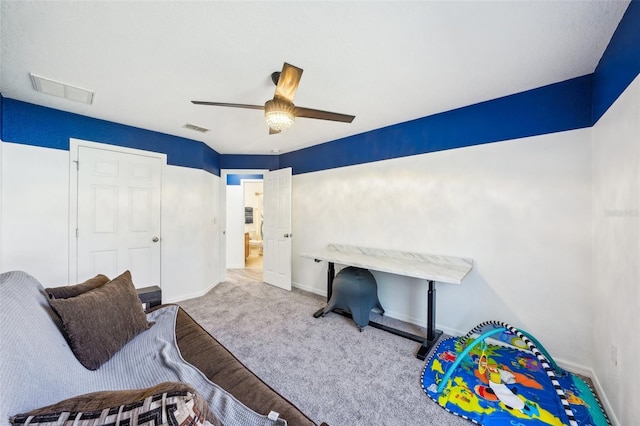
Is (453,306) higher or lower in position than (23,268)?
lower

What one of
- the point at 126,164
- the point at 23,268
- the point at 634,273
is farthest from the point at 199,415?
the point at 126,164

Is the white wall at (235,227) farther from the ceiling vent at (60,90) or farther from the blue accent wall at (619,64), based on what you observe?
the blue accent wall at (619,64)

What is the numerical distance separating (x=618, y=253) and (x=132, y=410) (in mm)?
2532

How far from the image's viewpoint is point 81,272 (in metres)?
2.87

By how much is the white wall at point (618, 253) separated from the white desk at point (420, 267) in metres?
0.88

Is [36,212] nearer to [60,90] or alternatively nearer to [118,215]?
[118,215]

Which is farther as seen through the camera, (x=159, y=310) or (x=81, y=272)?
(x=81, y=272)

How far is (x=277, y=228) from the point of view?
436 centimetres

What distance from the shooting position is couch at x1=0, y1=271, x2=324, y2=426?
0.64 metres

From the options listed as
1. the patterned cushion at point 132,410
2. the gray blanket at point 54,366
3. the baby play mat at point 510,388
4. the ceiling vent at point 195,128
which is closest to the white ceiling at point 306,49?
the ceiling vent at point 195,128

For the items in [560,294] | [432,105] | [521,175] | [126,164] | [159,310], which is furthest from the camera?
[126,164]

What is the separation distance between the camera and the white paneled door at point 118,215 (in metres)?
2.90

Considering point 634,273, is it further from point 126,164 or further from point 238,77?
point 126,164

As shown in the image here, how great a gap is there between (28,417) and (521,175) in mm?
3270
